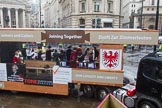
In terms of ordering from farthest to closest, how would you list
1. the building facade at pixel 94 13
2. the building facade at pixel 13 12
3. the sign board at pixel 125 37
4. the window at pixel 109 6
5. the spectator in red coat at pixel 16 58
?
1. the building facade at pixel 13 12
2. the window at pixel 109 6
3. the building facade at pixel 94 13
4. the spectator in red coat at pixel 16 58
5. the sign board at pixel 125 37

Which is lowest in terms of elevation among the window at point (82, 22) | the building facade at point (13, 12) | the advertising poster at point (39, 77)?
the advertising poster at point (39, 77)

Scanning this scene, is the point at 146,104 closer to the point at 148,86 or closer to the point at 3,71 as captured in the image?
the point at 148,86

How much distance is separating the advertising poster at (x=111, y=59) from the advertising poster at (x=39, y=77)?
8.09 ft

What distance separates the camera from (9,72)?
39.9ft

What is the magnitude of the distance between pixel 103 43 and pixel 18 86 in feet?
14.4

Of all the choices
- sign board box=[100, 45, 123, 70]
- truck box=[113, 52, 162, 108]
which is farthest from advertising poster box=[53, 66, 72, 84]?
truck box=[113, 52, 162, 108]

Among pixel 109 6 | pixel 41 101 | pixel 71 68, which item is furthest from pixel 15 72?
pixel 109 6

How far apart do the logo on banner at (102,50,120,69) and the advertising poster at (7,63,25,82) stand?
3796 mm

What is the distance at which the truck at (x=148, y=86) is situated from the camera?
28.5 ft

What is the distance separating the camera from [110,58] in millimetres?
10750

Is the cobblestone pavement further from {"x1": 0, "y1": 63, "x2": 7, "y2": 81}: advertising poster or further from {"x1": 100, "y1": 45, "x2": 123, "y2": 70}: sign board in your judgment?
{"x1": 100, "y1": 45, "x2": 123, "y2": 70}: sign board

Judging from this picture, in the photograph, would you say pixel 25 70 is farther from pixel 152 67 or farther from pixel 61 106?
pixel 152 67

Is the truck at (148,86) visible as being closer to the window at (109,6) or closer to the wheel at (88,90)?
the wheel at (88,90)

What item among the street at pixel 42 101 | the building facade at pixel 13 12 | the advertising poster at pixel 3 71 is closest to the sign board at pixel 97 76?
the street at pixel 42 101
